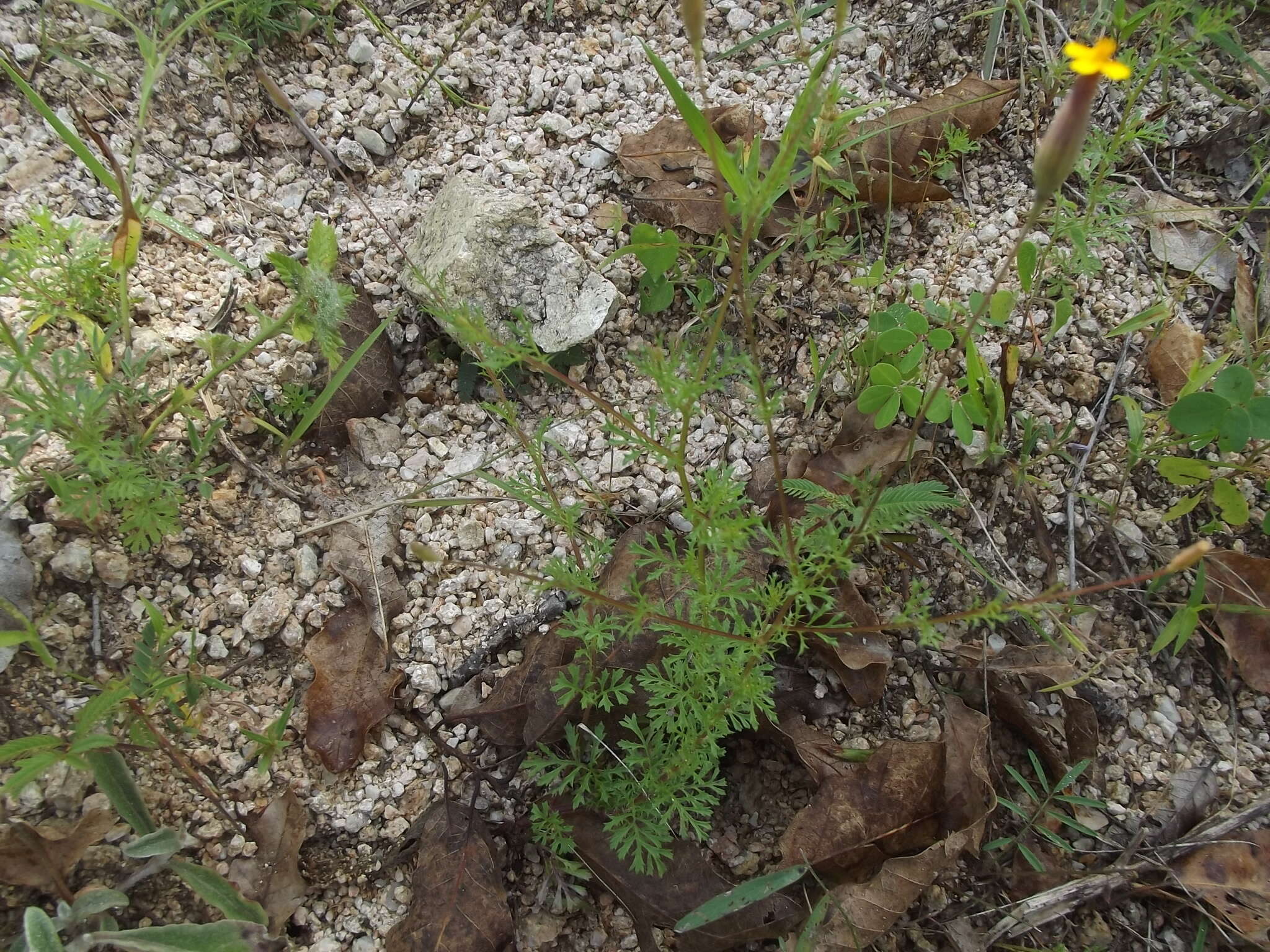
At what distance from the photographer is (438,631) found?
2104mm

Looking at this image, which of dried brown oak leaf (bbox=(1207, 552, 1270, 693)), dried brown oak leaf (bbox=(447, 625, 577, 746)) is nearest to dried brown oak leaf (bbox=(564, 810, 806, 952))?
dried brown oak leaf (bbox=(447, 625, 577, 746))

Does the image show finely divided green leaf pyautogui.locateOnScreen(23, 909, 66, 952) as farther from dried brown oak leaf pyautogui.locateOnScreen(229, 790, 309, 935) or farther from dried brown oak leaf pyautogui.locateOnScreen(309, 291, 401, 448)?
dried brown oak leaf pyautogui.locateOnScreen(309, 291, 401, 448)

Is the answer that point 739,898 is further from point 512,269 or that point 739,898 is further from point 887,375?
point 512,269

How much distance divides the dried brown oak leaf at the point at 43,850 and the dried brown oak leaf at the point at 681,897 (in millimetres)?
1038

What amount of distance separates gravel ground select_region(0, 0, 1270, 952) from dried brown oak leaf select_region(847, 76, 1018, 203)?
0.28 ft

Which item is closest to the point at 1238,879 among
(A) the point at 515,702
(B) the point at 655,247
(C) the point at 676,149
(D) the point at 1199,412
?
(D) the point at 1199,412

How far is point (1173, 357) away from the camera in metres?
2.31

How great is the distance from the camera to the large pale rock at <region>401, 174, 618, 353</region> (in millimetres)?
2281

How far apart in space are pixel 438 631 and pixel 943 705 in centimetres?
127

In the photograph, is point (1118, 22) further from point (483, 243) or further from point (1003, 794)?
point (1003, 794)

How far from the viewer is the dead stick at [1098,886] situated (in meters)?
1.81

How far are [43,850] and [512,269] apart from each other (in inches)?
67.9

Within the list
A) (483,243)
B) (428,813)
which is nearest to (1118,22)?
(483,243)

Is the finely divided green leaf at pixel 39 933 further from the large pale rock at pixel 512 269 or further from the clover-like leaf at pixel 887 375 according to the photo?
the clover-like leaf at pixel 887 375
